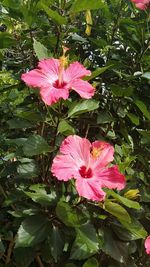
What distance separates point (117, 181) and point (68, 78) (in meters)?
0.36

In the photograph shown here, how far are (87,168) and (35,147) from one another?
7.9 inches

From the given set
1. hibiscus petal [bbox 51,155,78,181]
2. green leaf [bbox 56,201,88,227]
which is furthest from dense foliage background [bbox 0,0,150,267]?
hibiscus petal [bbox 51,155,78,181]

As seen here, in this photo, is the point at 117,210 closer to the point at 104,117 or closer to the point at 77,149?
the point at 77,149

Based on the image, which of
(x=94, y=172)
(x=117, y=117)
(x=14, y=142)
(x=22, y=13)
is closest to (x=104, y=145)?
(x=94, y=172)

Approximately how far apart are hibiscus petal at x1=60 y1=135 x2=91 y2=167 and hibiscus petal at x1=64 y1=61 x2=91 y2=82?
0.19 metres

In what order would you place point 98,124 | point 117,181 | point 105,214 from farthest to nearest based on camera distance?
point 98,124 < point 105,214 < point 117,181

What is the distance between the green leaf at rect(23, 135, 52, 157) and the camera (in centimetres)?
150

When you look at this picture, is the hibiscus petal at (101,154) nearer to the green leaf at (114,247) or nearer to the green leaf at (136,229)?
the green leaf at (136,229)

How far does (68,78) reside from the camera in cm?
150

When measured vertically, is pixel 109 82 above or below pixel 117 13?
below

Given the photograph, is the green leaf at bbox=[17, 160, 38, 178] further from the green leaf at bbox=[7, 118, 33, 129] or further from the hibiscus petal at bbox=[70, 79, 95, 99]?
the hibiscus petal at bbox=[70, 79, 95, 99]

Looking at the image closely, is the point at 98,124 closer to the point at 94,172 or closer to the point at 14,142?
the point at 14,142

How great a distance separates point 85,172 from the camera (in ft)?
4.59

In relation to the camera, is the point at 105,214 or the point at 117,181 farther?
the point at 105,214
